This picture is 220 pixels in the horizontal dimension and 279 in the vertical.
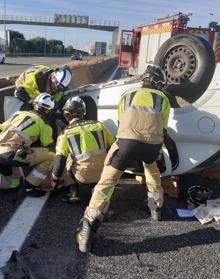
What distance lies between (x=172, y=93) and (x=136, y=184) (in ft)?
4.19

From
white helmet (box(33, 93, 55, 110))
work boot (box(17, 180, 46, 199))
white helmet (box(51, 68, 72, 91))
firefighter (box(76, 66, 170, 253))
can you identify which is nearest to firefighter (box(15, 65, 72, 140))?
white helmet (box(51, 68, 72, 91))

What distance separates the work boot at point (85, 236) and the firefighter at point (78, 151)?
0.94m

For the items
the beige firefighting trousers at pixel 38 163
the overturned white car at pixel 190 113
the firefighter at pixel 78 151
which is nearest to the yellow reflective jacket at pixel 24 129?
the beige firefighting trousers at pixel 38 163

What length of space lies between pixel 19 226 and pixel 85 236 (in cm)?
74

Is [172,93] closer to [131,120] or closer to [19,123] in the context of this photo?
[131,120]

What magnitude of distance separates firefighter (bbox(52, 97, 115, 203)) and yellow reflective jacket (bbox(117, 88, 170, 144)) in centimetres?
57

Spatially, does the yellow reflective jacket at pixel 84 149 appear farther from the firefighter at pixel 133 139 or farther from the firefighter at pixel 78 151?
the firefighter at pixel 133 139

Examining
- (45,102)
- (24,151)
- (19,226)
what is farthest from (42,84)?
(19,226)

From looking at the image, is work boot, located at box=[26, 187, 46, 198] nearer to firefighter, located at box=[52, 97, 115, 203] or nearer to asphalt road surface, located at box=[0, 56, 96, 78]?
firefighter, located at box=[52, 97, 115, 203]

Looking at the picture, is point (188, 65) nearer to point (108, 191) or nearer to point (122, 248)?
point (108, 191)

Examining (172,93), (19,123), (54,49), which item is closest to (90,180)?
(19,123)

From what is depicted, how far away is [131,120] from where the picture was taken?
172 inches

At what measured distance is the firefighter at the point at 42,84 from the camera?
6.55 meters

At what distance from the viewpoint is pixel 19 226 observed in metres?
4.33
